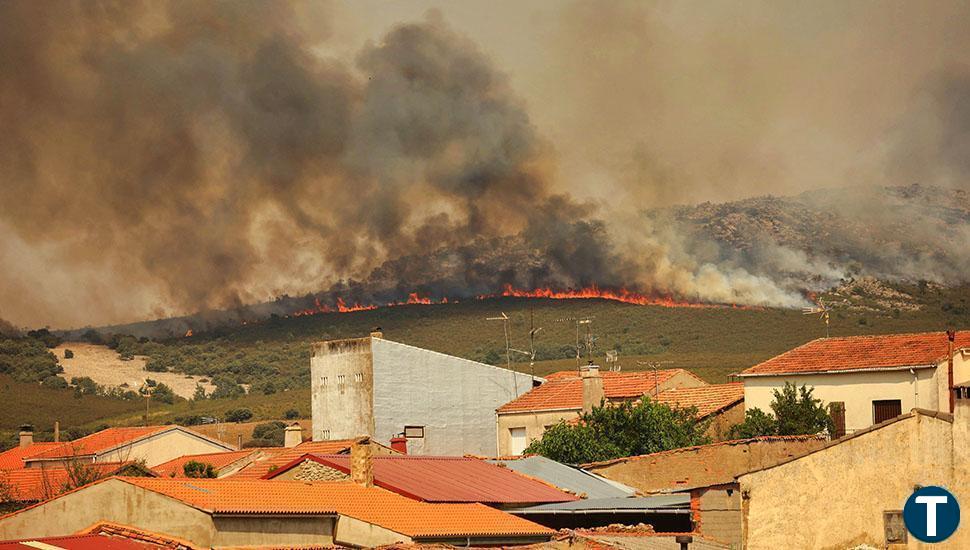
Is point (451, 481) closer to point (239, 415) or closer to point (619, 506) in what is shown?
point (619, 506)

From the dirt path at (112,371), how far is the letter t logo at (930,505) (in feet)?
275

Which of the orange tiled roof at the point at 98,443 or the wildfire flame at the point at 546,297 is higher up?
the wildfire flame at the point at 546,297

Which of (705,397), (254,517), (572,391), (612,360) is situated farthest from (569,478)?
(612,360)

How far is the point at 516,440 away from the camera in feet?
190

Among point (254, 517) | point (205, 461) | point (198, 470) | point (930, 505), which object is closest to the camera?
point (254, 517)

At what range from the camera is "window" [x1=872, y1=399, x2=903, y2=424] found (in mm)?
48125

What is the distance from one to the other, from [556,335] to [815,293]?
86.5ft

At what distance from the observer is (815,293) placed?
13088cm

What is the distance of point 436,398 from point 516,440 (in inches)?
132

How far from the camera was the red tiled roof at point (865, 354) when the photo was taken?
4850 cm

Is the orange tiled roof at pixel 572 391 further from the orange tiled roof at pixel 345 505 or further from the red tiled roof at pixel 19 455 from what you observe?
the orange tiled roof at pixel 345 505

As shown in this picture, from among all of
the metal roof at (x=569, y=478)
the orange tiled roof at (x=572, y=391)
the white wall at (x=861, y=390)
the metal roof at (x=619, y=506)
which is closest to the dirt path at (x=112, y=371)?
the orange tiled roof at (x=572, y=391)

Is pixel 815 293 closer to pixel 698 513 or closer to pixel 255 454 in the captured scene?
pixel 255 454

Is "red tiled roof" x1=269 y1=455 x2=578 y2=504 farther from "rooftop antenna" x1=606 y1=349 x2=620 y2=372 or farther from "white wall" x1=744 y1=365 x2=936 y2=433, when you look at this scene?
"rooftop antenna" x1=606 y1=349 x2=620 y2=372
